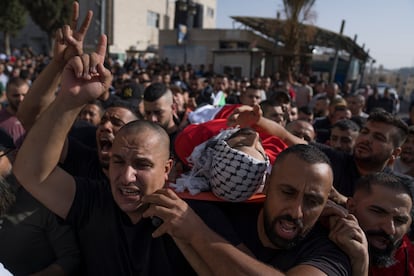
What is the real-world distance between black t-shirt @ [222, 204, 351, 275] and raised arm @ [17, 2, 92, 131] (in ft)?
4.02

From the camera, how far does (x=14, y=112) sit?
4.71m

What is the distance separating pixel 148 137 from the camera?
211 centimetres

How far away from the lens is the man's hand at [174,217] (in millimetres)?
1692

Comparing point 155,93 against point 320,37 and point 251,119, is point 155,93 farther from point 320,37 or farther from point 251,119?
point 320,37

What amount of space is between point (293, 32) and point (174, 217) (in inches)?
667

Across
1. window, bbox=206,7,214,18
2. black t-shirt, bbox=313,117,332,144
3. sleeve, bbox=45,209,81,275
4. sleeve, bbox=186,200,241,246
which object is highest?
window, bbox=206,7,214,18

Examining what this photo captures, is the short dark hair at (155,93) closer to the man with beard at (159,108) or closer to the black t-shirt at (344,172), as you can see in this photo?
the man with beard at (159,108)

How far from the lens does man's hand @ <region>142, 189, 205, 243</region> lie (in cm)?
169

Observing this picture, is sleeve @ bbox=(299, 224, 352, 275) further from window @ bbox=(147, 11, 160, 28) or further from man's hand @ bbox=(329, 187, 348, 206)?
window @ bbox=(147, 11, 160, 28)

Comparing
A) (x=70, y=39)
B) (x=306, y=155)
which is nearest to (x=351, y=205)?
Result: (x=306, y=155)

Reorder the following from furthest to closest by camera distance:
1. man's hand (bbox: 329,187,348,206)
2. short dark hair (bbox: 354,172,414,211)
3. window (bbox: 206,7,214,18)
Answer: window (bbox: 206,7,214,18) → man's hand (bbox: 329,187,348,206) → short dark hair (bbox: 354,172,414,211)

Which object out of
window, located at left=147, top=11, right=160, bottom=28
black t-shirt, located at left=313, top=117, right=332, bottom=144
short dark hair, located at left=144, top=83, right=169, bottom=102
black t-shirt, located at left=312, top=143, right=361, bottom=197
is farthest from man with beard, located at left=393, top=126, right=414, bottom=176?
window, located at left=147, top=11, right=160, bottom=28

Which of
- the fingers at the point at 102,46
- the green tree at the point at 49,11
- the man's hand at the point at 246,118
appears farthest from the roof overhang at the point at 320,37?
the fingers at the point at 102,46

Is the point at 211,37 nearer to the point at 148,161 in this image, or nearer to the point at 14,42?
the point at 14,42
